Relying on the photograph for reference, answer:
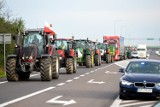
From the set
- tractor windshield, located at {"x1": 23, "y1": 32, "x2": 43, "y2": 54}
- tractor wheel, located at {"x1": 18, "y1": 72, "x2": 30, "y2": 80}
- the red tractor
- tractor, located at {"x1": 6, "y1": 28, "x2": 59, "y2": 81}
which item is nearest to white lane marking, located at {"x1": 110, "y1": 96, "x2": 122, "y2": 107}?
tractor, located at {"x1": 6, "y1": 28, "x2": 59, "y2": 81}

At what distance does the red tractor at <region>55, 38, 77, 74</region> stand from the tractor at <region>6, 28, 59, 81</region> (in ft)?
17.0

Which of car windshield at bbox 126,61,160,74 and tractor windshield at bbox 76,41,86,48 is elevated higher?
tractor windshield at bbox 76,41,86,48

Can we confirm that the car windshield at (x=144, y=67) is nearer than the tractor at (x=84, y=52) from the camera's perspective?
Yes

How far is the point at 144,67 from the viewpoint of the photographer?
1530cm

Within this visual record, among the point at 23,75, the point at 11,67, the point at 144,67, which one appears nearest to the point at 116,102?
the point at 144,67

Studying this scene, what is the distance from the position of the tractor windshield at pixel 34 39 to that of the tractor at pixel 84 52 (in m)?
16.7

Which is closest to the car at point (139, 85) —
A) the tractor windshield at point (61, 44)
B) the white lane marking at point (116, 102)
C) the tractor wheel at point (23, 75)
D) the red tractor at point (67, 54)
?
the white lane marking at point (116, 102)

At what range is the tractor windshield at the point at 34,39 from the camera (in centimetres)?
2345

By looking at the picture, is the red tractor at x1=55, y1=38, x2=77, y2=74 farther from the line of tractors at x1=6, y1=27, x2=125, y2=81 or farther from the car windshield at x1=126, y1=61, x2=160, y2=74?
the car windshield at x1=126, y1=61, x2=160, y2=74

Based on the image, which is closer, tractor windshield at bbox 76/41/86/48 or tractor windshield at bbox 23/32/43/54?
tractor windshield at bbox 23/32/43/54

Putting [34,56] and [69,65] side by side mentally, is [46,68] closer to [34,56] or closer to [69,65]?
[34,56]

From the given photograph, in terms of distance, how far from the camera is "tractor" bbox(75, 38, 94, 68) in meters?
40.8

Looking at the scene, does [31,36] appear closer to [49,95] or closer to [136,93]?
[49,95]

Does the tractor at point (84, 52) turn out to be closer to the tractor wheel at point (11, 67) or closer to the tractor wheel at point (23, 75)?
the tractor wheel at point (23, 75)
